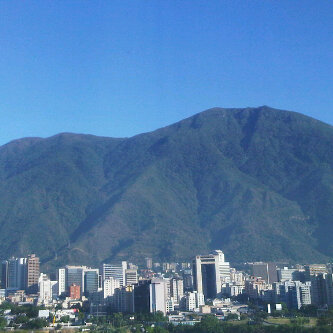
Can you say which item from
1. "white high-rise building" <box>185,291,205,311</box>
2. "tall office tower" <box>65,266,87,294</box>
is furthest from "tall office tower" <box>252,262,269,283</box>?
"white high-rise building" <box>185,291,205,311</box>

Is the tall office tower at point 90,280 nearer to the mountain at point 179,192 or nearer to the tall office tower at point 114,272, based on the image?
the tall office tower at point 114,272

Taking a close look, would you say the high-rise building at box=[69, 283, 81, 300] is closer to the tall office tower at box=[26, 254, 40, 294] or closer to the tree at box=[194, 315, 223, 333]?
the tall office tower at box=[26, 254, 40, 294]

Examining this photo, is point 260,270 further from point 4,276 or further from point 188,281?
point 4,276

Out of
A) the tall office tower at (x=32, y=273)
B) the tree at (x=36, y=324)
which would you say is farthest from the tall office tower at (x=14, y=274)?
the tree at (x=36, y=324)

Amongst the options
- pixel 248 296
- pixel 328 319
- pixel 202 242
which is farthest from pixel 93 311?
pixel 202 242

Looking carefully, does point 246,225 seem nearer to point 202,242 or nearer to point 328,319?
point 202,242

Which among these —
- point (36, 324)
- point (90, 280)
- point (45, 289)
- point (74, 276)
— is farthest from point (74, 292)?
point (36, 324)
